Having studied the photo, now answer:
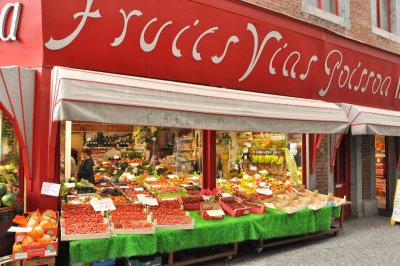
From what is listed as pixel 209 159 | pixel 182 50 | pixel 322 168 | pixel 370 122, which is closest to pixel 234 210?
pixel 209 159

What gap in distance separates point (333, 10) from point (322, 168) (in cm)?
488

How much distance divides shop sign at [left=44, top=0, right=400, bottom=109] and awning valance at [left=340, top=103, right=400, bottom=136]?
81 cm

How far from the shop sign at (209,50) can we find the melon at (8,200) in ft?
7.04

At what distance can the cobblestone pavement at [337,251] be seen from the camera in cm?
675

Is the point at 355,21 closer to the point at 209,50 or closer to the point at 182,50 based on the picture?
the point at 209,50

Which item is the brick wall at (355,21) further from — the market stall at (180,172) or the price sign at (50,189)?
the price sign at (50,189)

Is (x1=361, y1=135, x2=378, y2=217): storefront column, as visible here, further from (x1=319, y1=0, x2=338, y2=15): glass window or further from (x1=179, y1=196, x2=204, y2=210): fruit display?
(x1=179, y1=196, x2=204, y2=210): fruit display

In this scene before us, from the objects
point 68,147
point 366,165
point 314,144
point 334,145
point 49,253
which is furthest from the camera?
point 366,165

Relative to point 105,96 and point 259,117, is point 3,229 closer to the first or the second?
point 105,96

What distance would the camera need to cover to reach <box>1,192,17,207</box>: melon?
5.21 m

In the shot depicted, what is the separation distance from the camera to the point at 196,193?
771 cm

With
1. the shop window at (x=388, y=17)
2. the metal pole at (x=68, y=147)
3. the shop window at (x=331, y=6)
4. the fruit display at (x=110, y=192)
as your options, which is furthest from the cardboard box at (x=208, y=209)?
the shop window at (x=388, y=17)

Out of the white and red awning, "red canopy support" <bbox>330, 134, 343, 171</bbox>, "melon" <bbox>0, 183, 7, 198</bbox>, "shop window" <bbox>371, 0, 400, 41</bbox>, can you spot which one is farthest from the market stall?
"shop window" <bbox>371, 0, 400, 41</bbox>

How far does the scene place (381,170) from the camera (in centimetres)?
1296
